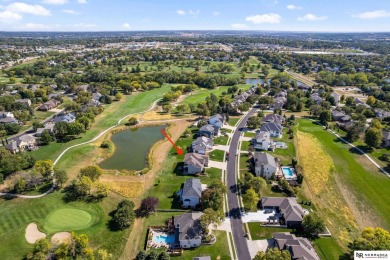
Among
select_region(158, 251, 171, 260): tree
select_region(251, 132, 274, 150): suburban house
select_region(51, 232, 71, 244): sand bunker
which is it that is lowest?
select_region(51, 232, 71, 244): sand bunker

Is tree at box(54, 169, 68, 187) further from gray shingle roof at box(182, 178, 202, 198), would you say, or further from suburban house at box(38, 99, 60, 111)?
suburban house at box(38, 99, 60, 111)

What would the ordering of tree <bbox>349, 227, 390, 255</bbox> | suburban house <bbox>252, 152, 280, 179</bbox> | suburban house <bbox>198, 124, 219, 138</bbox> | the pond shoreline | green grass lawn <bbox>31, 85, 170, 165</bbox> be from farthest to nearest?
suburban house <bbox>198, 124, 219, 138</bbox> < green grass lawn <bbox>31, 85, 170, 165</bbox> < the pond shoreline < suburban house <bbox>252, 152, 280, 179</bbox> < tree <bbox>349, 227, 390, 255</bbox>

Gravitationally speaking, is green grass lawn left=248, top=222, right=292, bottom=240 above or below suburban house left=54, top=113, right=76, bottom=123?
below

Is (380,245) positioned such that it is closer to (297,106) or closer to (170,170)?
(170,170)

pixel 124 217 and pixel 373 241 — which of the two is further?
pixel 124 217

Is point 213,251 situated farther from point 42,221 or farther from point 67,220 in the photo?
point 42,221

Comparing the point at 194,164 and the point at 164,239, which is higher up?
the point at 194,164

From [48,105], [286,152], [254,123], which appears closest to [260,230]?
[286,152]

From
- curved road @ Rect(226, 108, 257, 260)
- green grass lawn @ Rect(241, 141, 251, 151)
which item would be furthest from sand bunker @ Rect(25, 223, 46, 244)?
green grass lawn @ Rect(241, 141, 251, 151)
